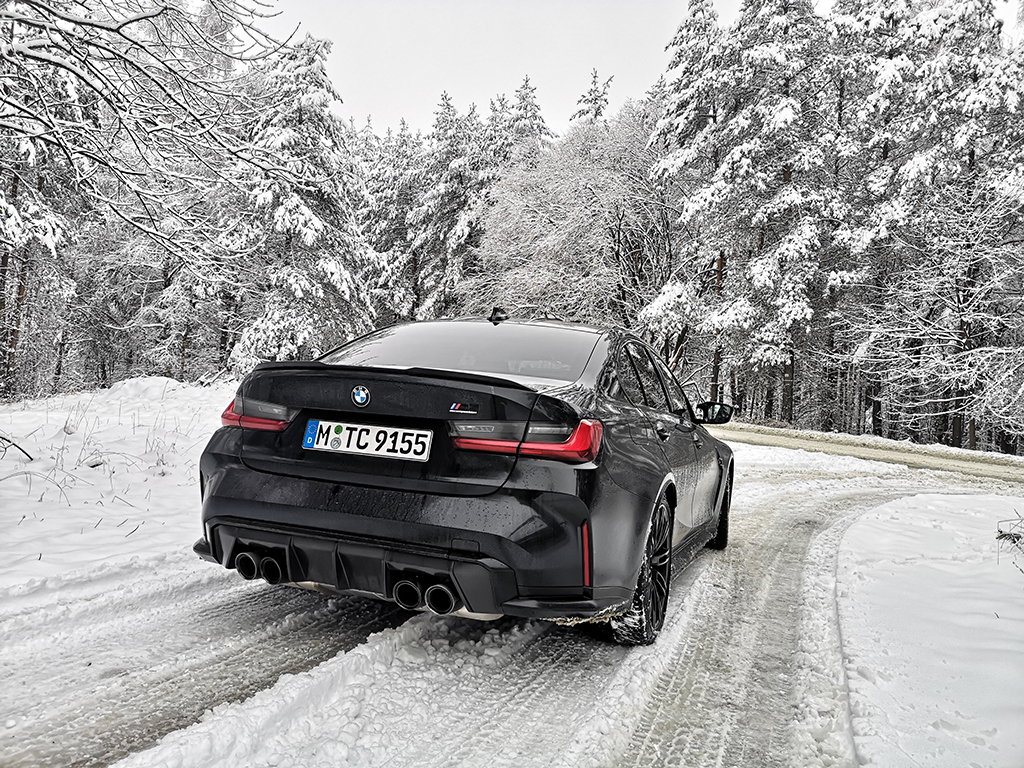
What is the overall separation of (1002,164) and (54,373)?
36273 millimetres

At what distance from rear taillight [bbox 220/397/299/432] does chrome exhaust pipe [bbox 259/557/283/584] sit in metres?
0.54

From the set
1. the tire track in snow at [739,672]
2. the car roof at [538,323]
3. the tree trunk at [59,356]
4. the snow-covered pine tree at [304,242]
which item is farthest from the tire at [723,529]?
the tree trunk at [59,356]

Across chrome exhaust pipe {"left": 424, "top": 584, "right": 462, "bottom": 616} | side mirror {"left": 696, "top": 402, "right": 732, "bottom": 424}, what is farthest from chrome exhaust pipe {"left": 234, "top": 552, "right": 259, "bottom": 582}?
side mirror {"left": 696, "top": 402, "right": 732, "bottom": 424}

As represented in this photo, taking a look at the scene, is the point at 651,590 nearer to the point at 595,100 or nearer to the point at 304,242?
the point at 304,242

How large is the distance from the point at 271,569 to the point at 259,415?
649mm

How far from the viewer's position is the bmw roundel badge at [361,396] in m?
2.74

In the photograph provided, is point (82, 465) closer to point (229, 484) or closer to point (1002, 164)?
point (229, 484)

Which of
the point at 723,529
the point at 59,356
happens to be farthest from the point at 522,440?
the point at 59,356

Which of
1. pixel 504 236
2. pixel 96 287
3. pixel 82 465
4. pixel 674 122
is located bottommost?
pixel 82 465

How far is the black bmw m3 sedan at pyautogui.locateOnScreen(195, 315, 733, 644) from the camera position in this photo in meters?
2.56

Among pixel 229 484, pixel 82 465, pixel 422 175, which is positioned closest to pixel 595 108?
pixel 422 175

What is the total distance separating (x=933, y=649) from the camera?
3.39 m

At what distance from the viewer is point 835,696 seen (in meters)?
2.87

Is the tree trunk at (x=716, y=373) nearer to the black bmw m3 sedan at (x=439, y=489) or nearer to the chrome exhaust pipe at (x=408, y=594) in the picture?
the black bmw m3 sedan at (x=439, y=489)
